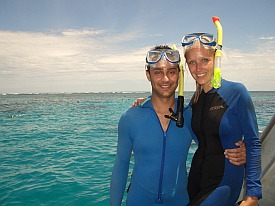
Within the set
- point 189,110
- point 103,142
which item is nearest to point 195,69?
point 189,110

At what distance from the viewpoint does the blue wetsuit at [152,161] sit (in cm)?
228

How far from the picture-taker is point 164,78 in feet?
7.43

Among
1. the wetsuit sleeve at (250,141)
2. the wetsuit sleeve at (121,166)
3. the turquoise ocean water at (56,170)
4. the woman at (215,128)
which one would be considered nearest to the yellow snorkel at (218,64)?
the woman at (215,128)

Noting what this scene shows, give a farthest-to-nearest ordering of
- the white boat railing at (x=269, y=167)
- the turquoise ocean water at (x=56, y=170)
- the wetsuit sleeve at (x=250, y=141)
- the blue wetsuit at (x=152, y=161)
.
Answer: the turquoise ocean water at (x=56, y=170), the white boat railing at (x=269, y=167), the blue wetsuit at (x=152, y=161), the wetsuit sleeve at (x=250, y=141)

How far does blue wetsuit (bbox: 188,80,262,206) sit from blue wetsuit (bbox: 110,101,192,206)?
162 mm

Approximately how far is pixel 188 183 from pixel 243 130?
915 millimetres

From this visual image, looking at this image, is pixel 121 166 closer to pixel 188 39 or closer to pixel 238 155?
pixel 238 155

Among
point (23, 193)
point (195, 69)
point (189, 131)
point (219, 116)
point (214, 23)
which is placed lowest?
point (23, 193)

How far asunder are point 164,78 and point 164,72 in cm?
7

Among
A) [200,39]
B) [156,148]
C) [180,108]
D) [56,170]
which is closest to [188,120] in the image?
[180,108]

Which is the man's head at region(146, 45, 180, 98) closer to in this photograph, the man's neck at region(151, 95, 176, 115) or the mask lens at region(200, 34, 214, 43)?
the man's neck at region(151, 95, 176, 115)

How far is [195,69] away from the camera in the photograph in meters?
2.22

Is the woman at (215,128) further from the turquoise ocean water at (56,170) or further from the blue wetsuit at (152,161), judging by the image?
the turquoise ocean water at (56,170)

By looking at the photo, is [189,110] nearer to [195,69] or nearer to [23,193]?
[195,69]
